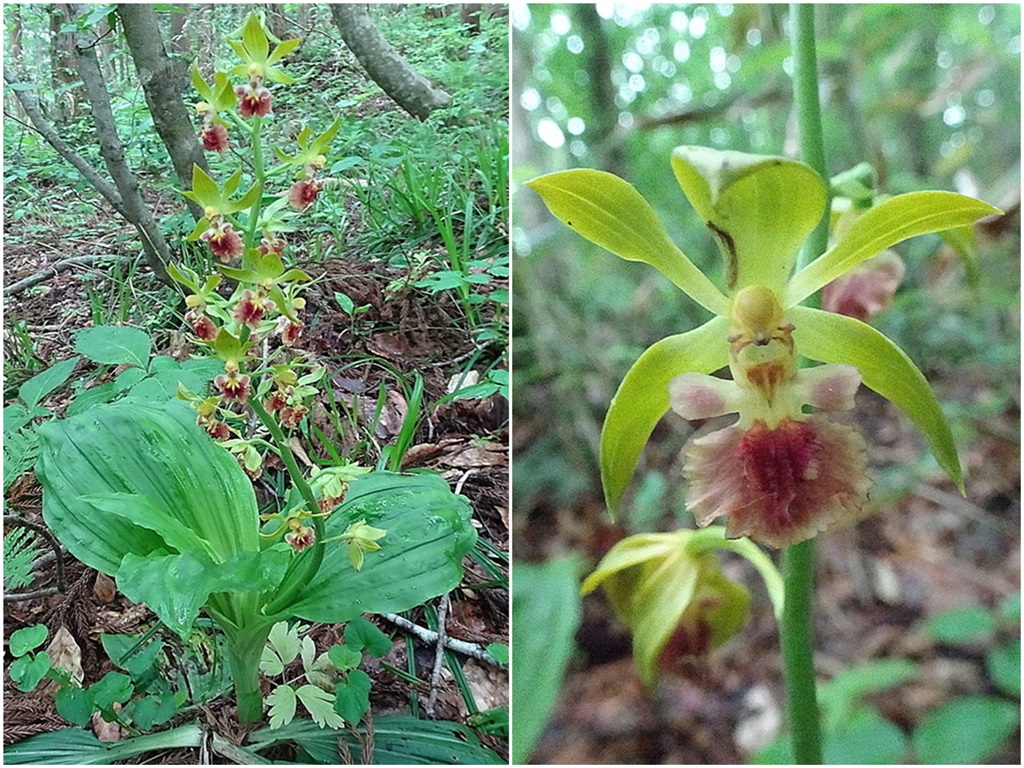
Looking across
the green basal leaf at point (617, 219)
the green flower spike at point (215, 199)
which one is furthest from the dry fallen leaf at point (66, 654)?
the green basal leaf at point (617, 219)

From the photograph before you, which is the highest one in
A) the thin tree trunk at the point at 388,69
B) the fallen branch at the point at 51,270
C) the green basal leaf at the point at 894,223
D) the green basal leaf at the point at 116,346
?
the thin tree trunk at the point at 388,69

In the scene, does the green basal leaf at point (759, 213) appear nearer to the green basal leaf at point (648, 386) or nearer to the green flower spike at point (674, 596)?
the green basal leaf at point (648, 386)

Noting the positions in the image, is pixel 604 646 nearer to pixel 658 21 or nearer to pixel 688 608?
pixel 688 608

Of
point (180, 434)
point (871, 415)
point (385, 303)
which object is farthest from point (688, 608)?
point (871, 415)

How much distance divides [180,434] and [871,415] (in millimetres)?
1599

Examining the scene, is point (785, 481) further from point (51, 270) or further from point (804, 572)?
point (51, 270)

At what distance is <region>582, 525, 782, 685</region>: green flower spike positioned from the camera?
95 centimetres

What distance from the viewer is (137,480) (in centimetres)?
108

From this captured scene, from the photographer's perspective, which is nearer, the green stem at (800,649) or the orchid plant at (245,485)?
the green stem at (800,649)

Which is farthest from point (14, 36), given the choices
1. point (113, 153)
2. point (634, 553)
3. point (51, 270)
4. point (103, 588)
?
point (634, 553)

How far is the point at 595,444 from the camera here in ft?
5.39

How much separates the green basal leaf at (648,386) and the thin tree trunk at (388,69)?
2.09 feet

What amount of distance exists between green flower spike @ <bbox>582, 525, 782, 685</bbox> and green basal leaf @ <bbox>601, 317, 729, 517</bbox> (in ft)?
0.50

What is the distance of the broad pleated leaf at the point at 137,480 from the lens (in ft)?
3.47
